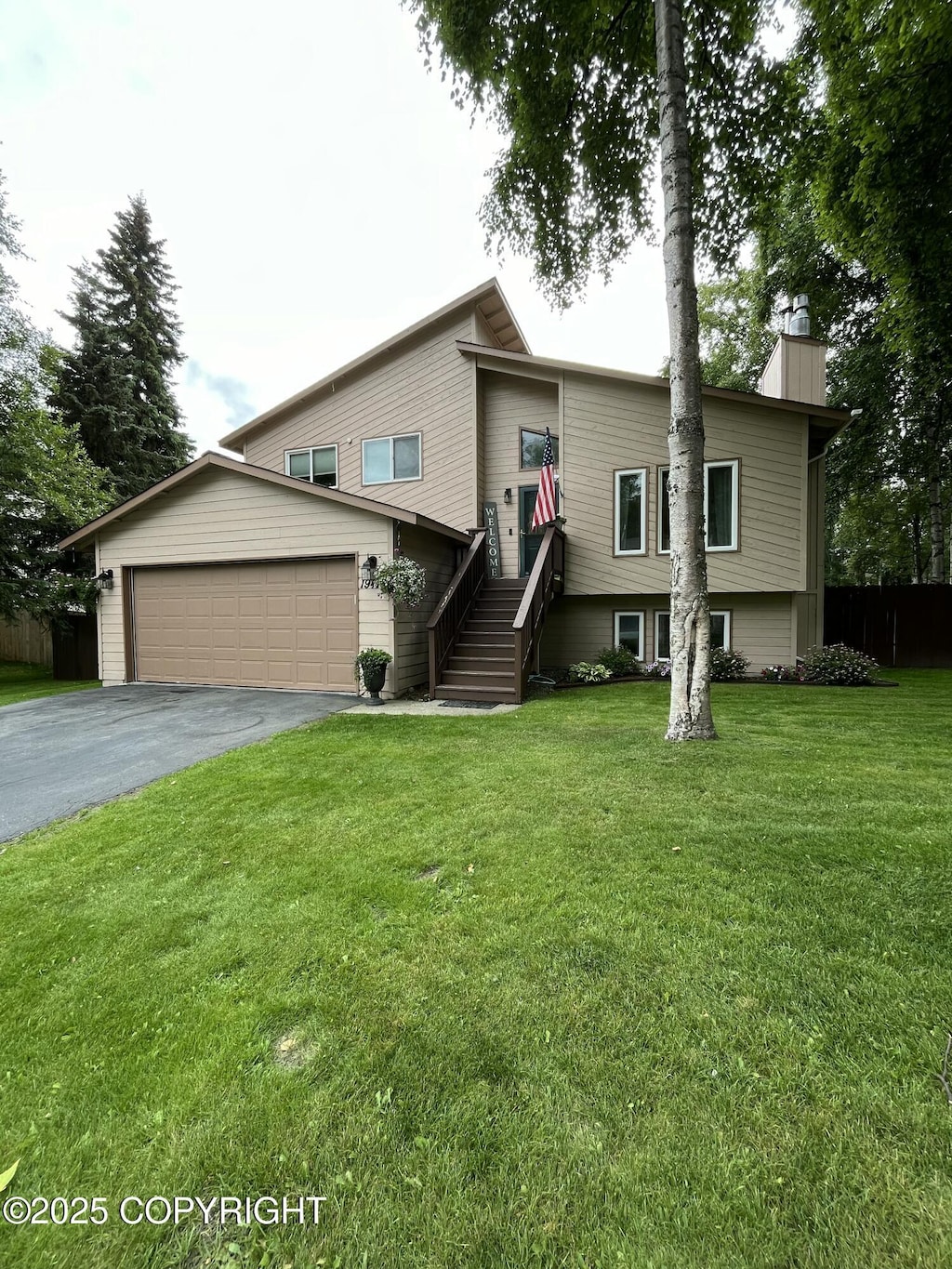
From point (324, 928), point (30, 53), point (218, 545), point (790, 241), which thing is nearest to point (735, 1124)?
point (324, 928)

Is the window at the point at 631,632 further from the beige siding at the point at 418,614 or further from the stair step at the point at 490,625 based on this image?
the beige siding at the point at 418,614

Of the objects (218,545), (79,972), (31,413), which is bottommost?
(79,972)

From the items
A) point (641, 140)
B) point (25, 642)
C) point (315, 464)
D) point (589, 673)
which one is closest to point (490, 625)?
point (589, 673)

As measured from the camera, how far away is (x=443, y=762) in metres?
4.84

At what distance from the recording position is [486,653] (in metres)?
8.77

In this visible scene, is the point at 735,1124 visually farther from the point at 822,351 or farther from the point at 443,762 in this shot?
the point at 822,351

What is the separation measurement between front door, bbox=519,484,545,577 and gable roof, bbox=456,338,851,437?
93.2 inches

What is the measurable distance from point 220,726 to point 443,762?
3.44 metres

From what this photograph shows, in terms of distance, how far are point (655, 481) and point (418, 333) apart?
238 inches

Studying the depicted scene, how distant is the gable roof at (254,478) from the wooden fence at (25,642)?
7.07 meters

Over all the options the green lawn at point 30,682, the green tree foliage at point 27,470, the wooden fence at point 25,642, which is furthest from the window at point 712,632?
the wooden fence at point 25,642

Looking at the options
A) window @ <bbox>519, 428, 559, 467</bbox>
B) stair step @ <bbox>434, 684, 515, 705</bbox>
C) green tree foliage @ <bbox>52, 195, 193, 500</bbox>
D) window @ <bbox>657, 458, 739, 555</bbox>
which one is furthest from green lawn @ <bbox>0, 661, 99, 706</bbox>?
window @ <bbox>657, 458, 739, 555</bbox>

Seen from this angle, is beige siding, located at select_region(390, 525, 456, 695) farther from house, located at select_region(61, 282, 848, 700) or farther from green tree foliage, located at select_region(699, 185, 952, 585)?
green tree foliage, located at select_region(699, 185, 952, 585)

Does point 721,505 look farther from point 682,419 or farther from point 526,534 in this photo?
point 682,419
